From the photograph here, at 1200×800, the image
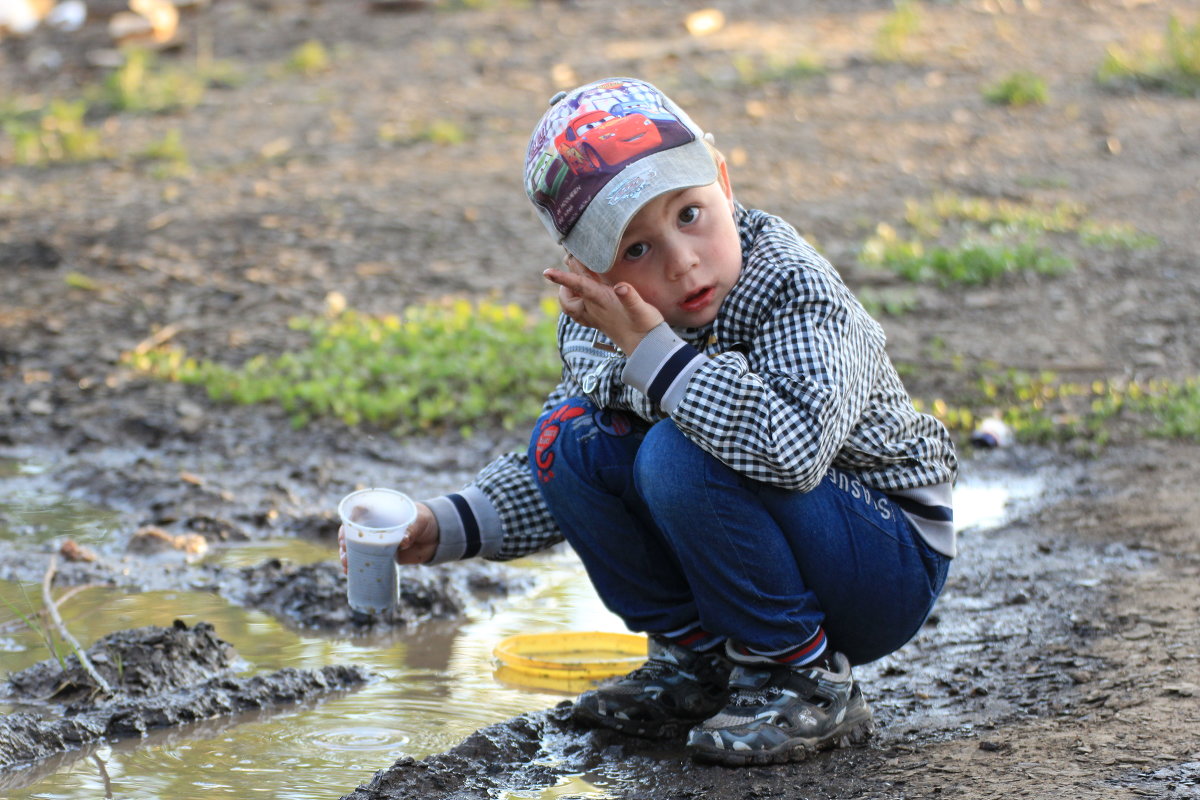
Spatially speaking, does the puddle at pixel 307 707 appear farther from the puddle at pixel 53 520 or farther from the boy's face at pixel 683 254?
the boy's face at pixel 683 254

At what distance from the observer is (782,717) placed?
2.50m

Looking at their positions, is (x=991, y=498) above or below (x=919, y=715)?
below

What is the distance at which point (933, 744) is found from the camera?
101 inches

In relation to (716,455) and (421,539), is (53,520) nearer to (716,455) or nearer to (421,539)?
(421,539)

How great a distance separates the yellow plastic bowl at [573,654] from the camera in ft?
9.88

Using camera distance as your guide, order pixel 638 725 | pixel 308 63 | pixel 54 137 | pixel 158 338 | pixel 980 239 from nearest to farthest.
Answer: pixel 638 725 → pixel 158 338 → pixel 980 239 → pixel 54 137 → pixel 308 63

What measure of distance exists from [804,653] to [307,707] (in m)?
1.02

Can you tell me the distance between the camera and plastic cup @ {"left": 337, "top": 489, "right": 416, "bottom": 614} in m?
2.53

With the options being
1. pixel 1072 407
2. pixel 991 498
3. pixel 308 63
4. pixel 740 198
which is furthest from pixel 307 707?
pixel 308 63

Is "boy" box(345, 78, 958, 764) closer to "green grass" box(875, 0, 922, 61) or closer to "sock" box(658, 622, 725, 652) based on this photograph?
"sock" box(658, 622, 725, 652)

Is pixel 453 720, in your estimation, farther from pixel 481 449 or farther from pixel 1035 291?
pixel 1035 291

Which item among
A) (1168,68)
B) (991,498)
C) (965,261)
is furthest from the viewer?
(1168,68)

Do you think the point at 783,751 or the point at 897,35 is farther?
the point at 897,35

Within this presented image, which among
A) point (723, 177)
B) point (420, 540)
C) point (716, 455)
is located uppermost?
point (723, 177)
